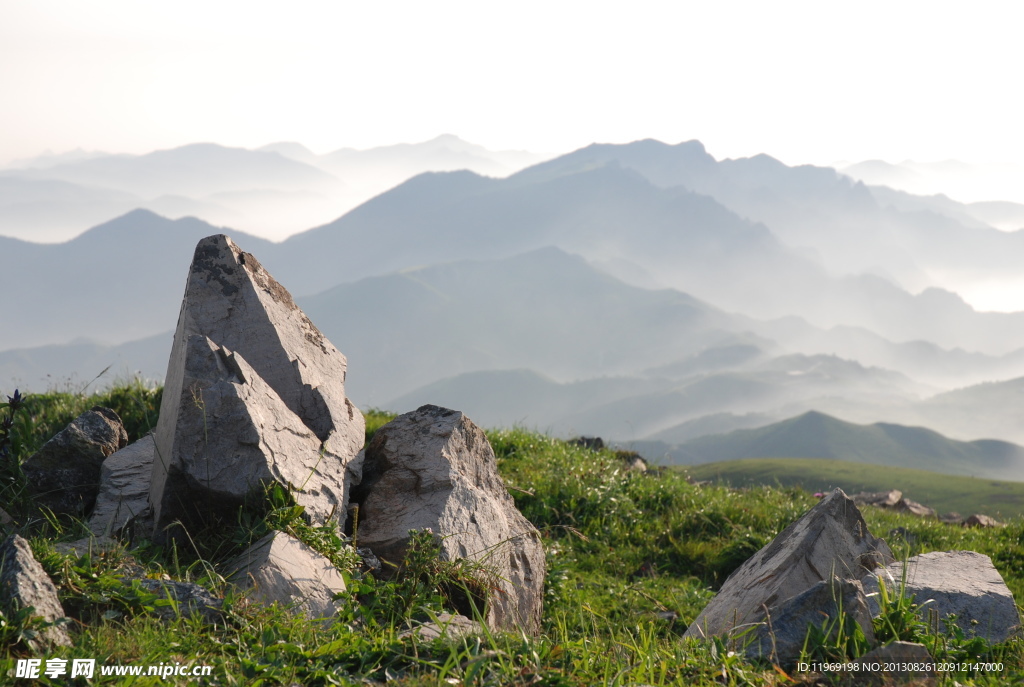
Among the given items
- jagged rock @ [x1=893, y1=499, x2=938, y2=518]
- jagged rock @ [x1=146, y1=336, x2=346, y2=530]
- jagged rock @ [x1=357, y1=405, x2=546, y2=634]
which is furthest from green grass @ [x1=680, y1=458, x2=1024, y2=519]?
jagged rock @ [x1=146, y1=336, x2=346, y2=530]

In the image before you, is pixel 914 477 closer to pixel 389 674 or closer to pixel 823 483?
pixel 823 483

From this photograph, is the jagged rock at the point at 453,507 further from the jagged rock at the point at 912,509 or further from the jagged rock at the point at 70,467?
the jagged rock at the point at 912,509

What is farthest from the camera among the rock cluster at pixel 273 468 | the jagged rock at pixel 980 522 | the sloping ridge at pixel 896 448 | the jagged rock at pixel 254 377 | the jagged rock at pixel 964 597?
the sloping ridge at pixel 896 448

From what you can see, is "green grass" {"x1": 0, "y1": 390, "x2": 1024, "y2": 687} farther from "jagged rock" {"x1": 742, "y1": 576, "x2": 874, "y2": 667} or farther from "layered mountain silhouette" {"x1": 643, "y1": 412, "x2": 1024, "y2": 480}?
"layered mountain silhouette" {"x1": 643, "y1": 412, "x2": 1024, "y2": 480}

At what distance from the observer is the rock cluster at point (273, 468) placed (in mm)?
6340

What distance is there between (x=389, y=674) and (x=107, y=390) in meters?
9.88

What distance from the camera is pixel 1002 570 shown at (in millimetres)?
10031

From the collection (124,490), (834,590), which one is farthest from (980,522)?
(124,490)

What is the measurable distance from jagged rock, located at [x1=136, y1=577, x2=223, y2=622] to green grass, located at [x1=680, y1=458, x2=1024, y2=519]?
19089mm

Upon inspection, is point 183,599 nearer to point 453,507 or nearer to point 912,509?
point 453,507

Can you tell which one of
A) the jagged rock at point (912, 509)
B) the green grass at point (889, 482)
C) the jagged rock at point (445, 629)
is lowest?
the green grass at point (889, 482)

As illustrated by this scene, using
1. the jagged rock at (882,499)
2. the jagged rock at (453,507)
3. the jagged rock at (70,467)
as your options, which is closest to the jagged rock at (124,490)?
the jagged rock at (70,467)

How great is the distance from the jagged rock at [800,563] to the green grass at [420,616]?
2.03 ft

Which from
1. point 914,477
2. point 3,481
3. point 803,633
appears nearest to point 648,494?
point 803,633
